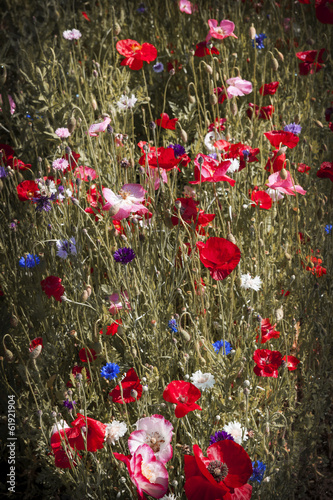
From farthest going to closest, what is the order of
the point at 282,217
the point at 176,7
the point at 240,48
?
the point at 176,7
the point at 240,48
the point at 282,217

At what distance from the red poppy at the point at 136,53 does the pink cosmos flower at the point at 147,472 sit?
167 centimetres

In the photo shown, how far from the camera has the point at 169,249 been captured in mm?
1662

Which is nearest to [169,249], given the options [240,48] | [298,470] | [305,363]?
[305,363]

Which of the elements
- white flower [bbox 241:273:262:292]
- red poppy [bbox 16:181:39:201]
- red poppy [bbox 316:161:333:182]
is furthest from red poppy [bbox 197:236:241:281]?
red poppy [bbox 16:181:39:201]

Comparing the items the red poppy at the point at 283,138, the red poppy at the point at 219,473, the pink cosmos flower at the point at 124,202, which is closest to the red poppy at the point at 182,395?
the red poppy at the point at 219,473

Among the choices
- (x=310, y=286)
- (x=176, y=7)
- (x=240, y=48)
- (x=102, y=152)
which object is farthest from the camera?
(x=176, y=7)

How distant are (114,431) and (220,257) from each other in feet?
1.73

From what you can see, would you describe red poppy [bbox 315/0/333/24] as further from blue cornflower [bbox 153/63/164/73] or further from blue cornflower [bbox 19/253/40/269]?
blue cornflower [bbox 19/253/40/269]

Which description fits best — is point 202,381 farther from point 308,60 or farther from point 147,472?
point 308,60

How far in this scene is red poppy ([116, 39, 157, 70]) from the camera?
6.77 ft

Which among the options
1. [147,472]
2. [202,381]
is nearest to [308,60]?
[202,381]

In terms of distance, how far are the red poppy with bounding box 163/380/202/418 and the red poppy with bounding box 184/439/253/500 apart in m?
0.11

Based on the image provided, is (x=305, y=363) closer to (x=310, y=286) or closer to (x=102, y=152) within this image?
(x=310, y=286)

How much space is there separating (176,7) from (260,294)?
2393mm
